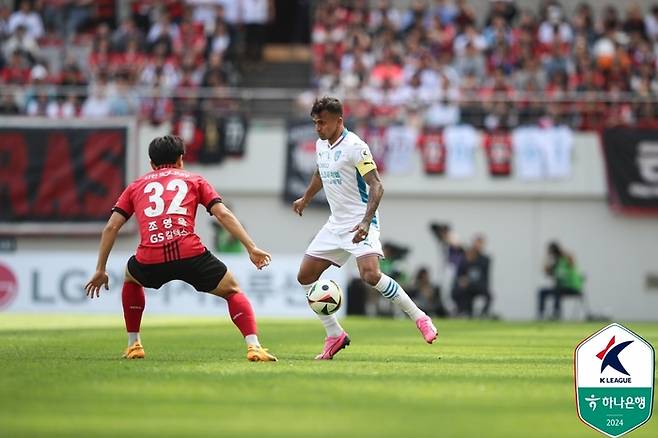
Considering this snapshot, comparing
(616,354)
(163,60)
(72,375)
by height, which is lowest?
(72,375)

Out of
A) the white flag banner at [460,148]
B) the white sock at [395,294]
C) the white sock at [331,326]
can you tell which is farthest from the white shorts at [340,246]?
the white flag banner at [460,148]

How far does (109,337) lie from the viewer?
53.4 ft

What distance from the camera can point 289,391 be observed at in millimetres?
8688

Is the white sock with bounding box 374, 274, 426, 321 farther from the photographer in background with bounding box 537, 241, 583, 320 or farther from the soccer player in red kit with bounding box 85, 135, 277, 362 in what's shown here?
the photographer in background with bounding box 537, 241, 583, 320

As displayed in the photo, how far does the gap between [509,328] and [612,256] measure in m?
9.97

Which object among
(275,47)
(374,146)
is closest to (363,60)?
(374,146)

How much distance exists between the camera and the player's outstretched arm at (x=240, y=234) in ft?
35.3

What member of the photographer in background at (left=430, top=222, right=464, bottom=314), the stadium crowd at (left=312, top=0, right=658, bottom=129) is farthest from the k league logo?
the stadium crowd at (left=312, top=0, right=658, bottom=129)

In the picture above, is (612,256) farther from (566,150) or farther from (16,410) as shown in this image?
(16,410)

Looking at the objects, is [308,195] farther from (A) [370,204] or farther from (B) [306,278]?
(A) [370,204]

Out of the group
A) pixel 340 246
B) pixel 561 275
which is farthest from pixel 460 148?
pixel 340 246

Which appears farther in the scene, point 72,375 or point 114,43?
point 114,43

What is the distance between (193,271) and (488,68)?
20215mm

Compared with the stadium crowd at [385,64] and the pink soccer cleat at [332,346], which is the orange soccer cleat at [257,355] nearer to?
the pink soccer cleat at [332,346]
